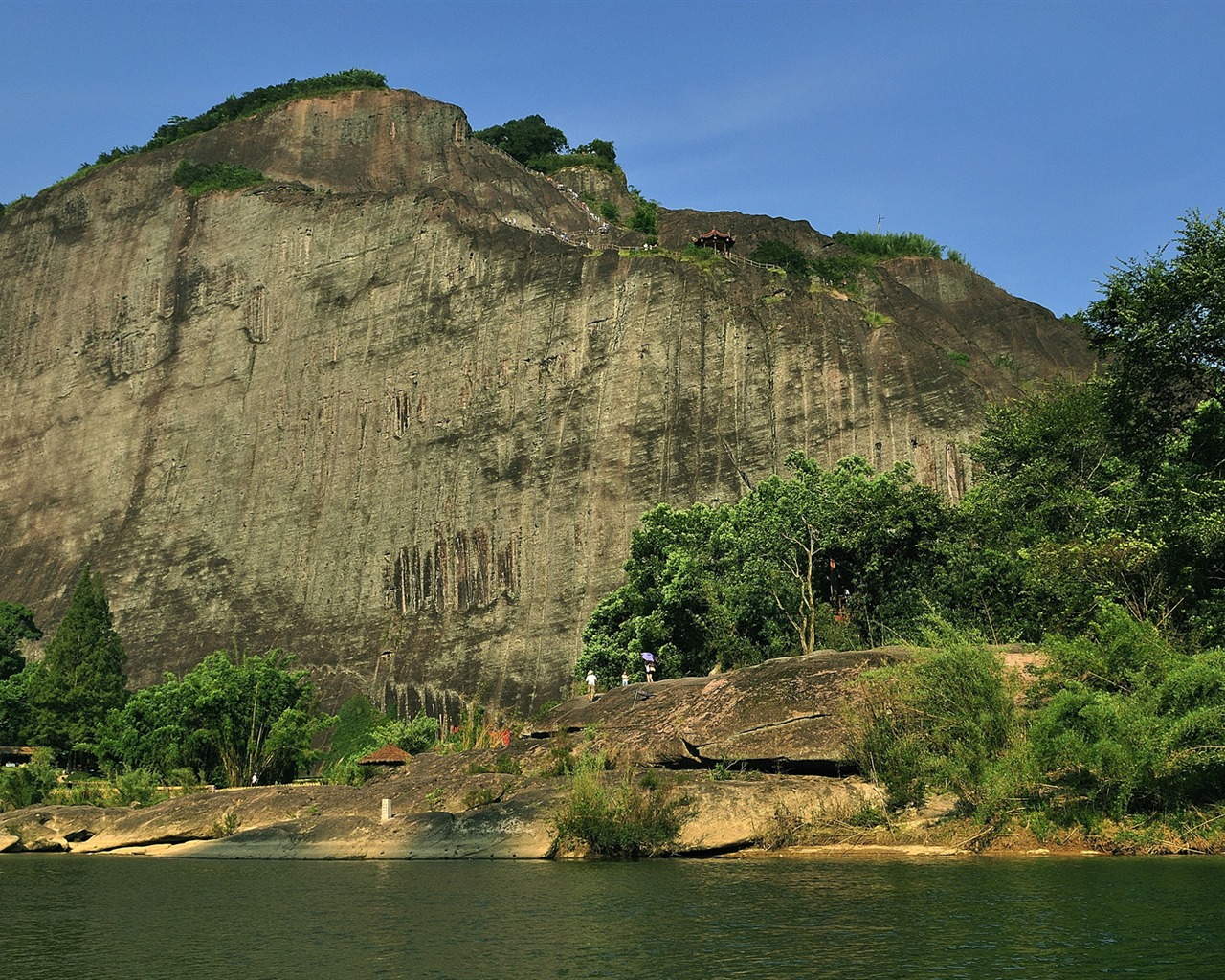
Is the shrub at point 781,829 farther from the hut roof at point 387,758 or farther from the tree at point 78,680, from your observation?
the tree at point 78,680

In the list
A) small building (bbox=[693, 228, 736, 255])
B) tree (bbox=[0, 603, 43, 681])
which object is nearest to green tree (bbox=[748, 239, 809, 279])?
small building (bbox=[693, 228, 736, 255])

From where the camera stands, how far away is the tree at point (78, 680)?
166 ft

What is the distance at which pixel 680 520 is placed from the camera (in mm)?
45688

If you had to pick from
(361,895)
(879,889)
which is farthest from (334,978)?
(879,889)

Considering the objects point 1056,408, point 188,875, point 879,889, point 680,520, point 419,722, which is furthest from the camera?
point 419,722

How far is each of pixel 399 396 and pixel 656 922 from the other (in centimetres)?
5199

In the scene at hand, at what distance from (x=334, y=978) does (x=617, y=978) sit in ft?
9.65

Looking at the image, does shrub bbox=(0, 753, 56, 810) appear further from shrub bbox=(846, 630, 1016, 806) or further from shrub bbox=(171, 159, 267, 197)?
shrub bbox=(171, 159, 267, 197)

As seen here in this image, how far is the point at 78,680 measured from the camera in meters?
51.8

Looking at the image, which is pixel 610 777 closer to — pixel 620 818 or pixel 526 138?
pixel 620 818

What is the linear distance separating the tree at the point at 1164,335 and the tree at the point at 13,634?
52.3m

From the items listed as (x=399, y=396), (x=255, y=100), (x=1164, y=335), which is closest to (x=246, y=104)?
(x=255, y=100)

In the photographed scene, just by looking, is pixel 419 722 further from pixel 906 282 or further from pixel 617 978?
pixel 906 282

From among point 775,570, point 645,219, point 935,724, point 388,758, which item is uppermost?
point 645,219
